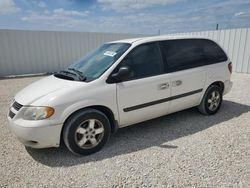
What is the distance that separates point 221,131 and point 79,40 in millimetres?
10906

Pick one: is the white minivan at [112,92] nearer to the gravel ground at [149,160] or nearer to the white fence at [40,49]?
the gravel ground at [149,160]

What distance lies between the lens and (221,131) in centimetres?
362

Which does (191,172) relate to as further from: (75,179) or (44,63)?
(44,63)

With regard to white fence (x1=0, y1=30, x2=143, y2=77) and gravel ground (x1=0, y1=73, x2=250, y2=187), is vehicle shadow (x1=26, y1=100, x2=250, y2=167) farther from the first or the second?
white fence (x1=0, y1=30, x2=143, y2=77)

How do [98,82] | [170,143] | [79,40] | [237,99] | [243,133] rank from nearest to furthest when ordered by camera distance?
1. [98,82]
2. [170,143]
3. [243,133]
4. [237,99]
5. [79,40]

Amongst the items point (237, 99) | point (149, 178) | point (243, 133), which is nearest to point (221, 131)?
point (243, 133)

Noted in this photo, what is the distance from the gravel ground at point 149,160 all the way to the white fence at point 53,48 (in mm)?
6841

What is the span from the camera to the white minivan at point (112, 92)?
2.69 meters

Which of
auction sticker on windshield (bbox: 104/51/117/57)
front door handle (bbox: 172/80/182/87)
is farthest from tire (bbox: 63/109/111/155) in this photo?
front door handle (bbox: 172/80/182/87)

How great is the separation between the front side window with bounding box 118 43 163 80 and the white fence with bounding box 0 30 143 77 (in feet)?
31.9

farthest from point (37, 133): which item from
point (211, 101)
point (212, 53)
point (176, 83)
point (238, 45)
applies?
point (238, 45)

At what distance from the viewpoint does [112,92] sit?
118 inches

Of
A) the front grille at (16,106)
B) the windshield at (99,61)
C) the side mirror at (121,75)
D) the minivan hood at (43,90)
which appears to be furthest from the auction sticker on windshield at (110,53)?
the front grille at (16,106)

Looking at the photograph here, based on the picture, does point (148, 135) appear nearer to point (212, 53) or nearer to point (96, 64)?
point (96, 64)
